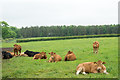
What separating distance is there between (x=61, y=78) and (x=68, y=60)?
427 centimetres

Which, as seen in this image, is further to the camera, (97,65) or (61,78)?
(97,65)

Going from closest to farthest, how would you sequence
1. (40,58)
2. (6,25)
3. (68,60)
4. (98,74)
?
(98,74)
(68,60)
(40,58)
(6,25)

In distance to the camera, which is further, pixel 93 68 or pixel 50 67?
pixel 50 67

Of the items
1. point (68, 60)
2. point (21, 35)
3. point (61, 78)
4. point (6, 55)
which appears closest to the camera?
point (61, 78)

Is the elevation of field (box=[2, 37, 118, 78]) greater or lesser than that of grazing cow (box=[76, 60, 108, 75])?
lesser

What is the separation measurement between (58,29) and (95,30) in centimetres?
2775

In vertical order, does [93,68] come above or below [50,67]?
above

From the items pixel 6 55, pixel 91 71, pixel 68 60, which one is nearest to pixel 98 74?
pixel 91 71

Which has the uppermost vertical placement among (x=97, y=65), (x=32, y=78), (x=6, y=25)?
(x=6, y=25)

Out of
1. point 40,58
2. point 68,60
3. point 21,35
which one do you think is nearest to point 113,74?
point 68,60

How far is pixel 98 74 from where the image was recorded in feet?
21.7

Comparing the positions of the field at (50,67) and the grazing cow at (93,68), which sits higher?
the grazing cow at (93,68)

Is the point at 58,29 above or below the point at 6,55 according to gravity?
above

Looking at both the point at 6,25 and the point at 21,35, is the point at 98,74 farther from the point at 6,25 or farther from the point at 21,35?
the point at 21,35
